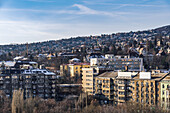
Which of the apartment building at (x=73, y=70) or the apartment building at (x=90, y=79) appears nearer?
the apartment building at (x=90, y=79)

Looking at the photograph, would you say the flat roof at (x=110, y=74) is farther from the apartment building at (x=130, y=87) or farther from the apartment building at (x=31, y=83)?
the apartment building at (x=31, y=83)

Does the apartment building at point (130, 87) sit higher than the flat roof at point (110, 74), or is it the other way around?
the flat roof at point (110, 74)

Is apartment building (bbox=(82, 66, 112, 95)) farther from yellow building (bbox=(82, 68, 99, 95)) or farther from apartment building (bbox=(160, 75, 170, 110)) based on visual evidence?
apartment building (bbox=(160, 75, 170, 110))

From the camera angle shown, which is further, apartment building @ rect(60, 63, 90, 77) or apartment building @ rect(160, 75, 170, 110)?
apartment building @ rect(60, 63, 90, 77)

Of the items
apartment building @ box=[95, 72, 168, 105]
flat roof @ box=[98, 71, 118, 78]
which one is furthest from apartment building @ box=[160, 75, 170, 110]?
flat roof @ box=[98, 71, 118, 78]

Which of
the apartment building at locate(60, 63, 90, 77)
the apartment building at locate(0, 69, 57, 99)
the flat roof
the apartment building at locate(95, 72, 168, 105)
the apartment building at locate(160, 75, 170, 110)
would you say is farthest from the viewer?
the apartment building at locate(60, 63, 90, 77)

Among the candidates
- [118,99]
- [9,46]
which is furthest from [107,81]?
[9,46]

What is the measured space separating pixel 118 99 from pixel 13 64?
91.1 feet

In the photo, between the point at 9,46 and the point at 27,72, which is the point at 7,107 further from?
the point at 9,46

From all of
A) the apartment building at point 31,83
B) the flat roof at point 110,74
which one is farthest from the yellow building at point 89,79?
the apartment building at point 31,83

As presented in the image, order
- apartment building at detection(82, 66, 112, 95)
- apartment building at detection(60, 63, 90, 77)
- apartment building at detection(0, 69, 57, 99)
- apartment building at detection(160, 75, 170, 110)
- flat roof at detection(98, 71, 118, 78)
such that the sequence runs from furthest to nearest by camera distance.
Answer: apartment building at detection(60, 63, 90, 77) → apartment building at detection(82, 66, 112, 95) → apartment building at detection(0, 69, 57, 99) → flat roof at detection(98, 71, 118, 78) → apartment building at detection(160, 75, 170, 110)

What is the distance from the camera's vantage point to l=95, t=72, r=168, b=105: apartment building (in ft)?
96.2

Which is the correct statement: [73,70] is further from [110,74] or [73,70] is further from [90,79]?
[110,74]

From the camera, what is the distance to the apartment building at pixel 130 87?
96.2ft
